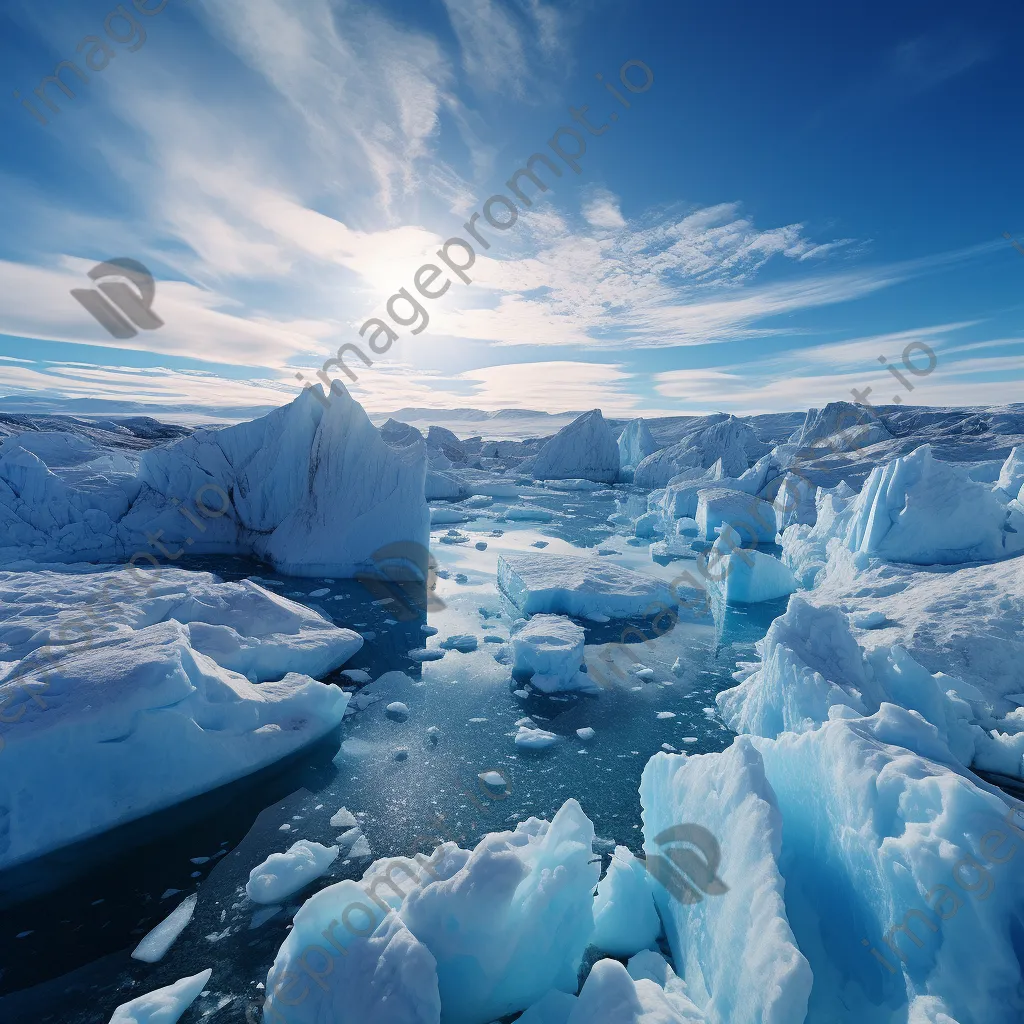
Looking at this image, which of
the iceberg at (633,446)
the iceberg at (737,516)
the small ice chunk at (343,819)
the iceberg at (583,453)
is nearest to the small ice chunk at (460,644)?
the small ice chunk at (343,819)

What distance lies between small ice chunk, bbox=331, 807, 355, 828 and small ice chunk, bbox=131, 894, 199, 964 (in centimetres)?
94

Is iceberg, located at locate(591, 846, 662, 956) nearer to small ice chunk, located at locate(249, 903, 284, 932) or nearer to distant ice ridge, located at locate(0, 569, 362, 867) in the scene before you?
small ice chunk, located at locate(249, 903, 284, 932)

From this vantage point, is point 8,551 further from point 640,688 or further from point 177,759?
A: point 640,688

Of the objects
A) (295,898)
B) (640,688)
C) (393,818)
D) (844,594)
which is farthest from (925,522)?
(295,898)

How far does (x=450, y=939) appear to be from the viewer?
2.50 m

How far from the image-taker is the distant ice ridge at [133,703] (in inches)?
147

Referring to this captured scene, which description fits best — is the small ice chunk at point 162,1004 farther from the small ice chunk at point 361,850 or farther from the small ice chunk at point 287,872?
the small ice chunk at point 361,850

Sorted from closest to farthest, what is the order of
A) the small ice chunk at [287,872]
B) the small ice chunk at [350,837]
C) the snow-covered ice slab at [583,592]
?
the small ice chunk at [287,872], the small ice chunk at [350,837], the snow-covered ice slab at [583,592]

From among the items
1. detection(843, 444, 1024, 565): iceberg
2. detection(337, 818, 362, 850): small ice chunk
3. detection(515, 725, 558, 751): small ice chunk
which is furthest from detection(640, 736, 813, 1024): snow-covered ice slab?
detection(843, 444, 1024, 565): iceberg

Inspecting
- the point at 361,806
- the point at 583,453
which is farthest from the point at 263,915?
the point at 583,453

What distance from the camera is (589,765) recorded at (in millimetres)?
4945

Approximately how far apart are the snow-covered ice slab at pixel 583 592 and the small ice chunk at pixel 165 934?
5978mm

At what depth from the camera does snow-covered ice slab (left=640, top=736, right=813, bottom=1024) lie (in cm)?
201

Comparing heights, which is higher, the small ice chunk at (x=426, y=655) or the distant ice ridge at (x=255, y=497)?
the distant ice ridge at (x=255, y=497)
